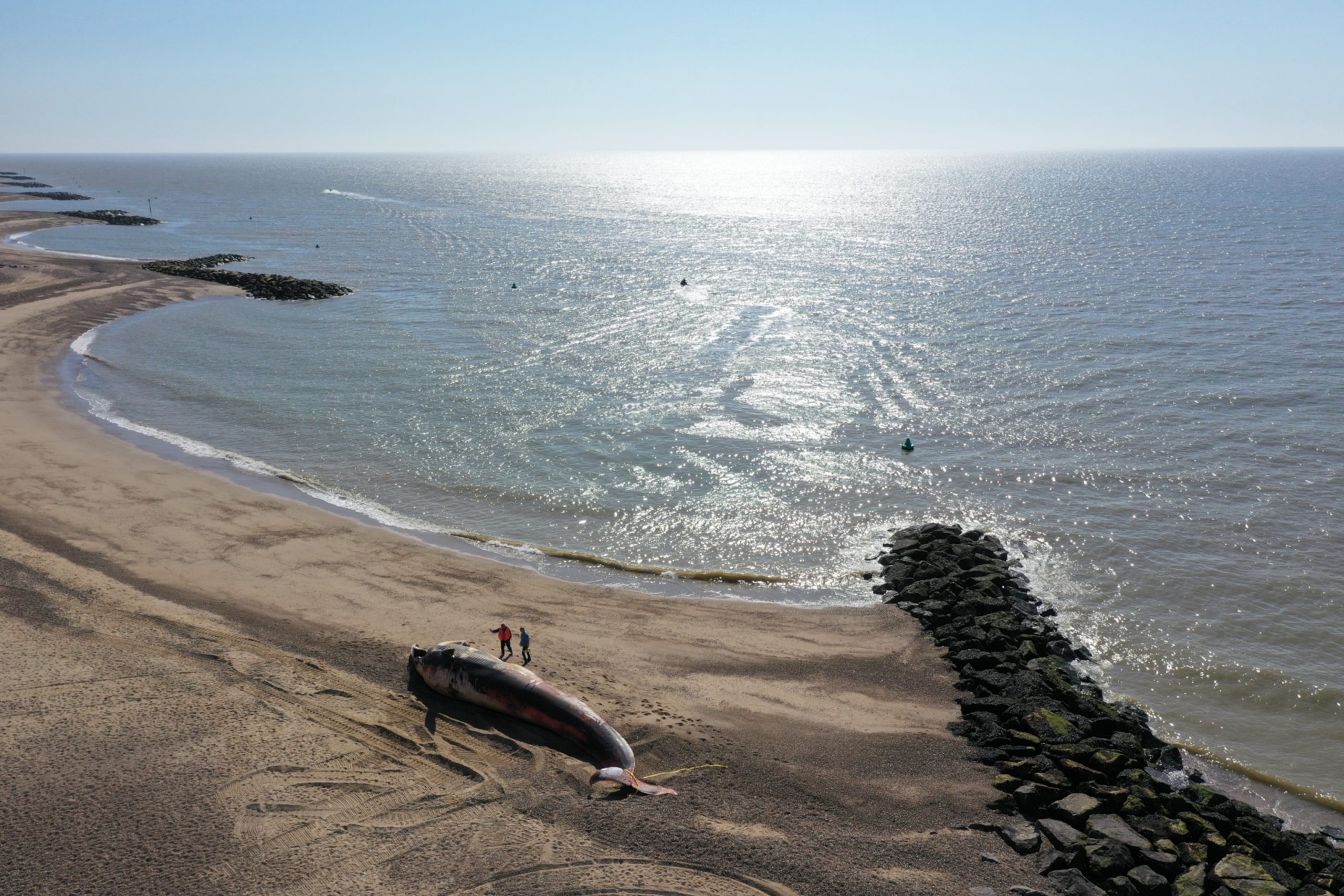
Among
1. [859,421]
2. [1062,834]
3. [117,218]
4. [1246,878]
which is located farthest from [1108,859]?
[117,218]

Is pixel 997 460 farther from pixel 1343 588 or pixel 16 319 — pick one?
pixel 16 319

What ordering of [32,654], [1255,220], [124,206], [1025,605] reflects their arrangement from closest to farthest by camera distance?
[32,654]
[1025,605]
[1255,220]
[124,206]

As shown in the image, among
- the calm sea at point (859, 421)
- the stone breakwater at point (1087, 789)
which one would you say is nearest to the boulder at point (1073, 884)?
the stone breakwater at point (1087, 789)

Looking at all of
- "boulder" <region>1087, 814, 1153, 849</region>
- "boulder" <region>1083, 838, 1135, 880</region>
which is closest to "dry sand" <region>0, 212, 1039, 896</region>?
"boulder" <region>1083, 838, 1135, 880</region>

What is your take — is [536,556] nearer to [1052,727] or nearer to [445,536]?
[445,536]

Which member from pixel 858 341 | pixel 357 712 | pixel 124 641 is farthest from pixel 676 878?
pixel 858 341

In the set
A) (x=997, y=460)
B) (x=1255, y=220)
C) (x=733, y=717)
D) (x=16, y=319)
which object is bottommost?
(x=733, y=717)

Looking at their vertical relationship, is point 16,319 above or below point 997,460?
above

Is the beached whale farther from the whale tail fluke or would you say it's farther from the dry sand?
the dry sand
